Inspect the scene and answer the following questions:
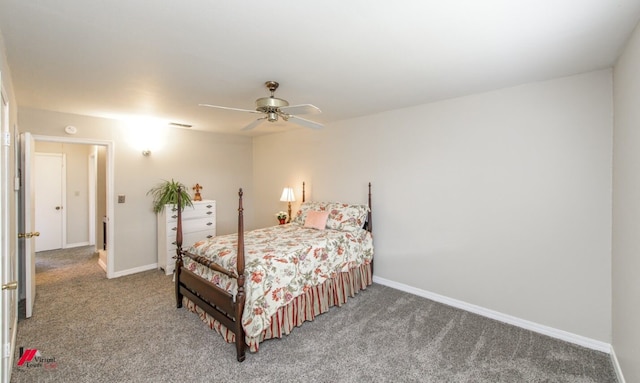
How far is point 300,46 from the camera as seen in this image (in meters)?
2.08

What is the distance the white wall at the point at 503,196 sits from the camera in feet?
8.43

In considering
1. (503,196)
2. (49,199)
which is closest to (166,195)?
(49,199)

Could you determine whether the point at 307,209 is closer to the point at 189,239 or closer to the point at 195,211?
the point at 195,211

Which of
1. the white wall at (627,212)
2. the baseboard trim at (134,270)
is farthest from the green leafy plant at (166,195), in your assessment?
the white wall at (627,212)

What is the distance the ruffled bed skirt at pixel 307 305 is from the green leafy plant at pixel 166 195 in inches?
72.3

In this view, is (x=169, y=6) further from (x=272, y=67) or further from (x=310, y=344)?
(x=310, y=344)

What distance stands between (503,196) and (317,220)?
7.42 feet

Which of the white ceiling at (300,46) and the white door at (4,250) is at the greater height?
the white ceiling at (300,46)

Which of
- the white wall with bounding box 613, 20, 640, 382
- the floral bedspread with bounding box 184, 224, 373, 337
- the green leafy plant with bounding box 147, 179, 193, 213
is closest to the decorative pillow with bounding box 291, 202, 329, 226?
the floral bedspread with bounding box 184, 224, 373, 337

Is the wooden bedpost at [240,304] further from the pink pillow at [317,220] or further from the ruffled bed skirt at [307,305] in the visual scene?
the pink pillow at [317,220]

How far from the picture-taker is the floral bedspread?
253cm

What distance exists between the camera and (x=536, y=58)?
2.29 meters

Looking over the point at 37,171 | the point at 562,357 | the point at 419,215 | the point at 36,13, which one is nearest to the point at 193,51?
the point at 36,13

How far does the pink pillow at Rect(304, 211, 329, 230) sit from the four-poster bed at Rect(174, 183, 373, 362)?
16 millimetres
